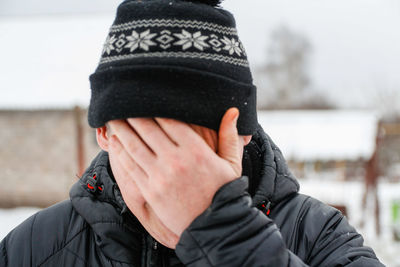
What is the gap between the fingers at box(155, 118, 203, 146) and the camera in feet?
2.60

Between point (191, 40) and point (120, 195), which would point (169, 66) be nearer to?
point (191, 40)

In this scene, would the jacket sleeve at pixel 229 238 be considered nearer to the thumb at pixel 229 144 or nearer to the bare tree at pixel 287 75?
the thumb at pixel 229 144

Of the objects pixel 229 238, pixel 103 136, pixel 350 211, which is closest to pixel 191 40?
pixel 103 136

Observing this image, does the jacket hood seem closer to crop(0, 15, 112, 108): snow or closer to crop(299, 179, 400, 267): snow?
crop(299, 179, 400, 267): snow

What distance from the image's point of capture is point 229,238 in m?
0.77

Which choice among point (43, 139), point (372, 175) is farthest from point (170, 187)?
point (43, 139)

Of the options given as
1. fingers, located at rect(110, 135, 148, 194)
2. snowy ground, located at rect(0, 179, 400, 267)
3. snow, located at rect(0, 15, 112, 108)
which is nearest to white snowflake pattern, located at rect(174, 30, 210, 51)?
fingers, located at rect(110, 135, 148, 194)

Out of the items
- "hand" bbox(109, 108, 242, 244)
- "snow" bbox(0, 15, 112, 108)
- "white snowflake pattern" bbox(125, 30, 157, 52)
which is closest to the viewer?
"hand" bbox(109, 108, 242, 244)

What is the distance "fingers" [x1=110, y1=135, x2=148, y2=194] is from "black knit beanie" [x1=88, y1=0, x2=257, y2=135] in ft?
0.25

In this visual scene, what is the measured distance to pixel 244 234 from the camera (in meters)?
0.78

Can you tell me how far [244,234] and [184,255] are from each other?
0.49 feet

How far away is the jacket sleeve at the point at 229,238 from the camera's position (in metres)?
0.77

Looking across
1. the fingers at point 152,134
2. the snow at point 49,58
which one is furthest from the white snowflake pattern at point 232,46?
the snow at point 49,58

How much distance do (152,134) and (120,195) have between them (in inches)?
14.6
